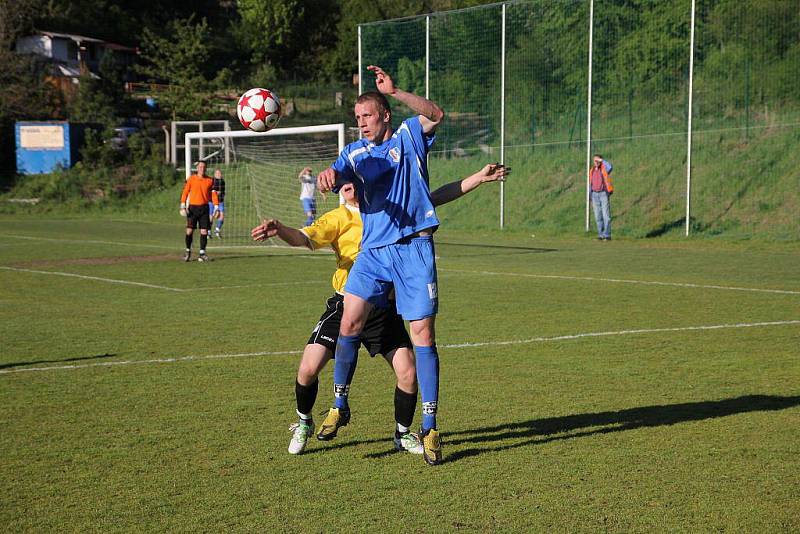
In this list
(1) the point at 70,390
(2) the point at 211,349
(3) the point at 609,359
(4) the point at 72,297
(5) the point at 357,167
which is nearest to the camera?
(5) the point at 357,167

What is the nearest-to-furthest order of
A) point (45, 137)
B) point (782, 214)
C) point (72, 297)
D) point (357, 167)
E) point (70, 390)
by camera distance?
point (357, 167) → point (70, 390) → point (72, 297) → point (782, 214) → point (45, 137)

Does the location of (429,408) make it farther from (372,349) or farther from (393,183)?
(393,183)

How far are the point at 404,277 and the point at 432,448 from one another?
1036mm

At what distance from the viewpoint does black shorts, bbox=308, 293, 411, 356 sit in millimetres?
6449

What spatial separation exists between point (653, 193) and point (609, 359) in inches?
863

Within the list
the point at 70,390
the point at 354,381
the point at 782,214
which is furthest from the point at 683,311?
the point at 782,214

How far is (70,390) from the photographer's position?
843 centimetres

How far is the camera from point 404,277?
20.2 ft

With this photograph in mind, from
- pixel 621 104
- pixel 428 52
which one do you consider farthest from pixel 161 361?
pixel 428 52

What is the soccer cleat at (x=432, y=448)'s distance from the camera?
20.0 feet

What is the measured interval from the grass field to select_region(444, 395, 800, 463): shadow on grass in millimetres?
29

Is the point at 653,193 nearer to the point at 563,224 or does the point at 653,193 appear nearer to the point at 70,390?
the point at 563,224

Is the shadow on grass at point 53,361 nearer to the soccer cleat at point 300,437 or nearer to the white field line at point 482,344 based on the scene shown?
the white field line at point 482,344

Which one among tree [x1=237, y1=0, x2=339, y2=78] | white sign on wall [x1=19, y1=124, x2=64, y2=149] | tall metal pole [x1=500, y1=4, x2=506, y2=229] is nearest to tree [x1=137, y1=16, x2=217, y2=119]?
white sign on wall [x1=19, y1=124, x2=64, y2=149]
